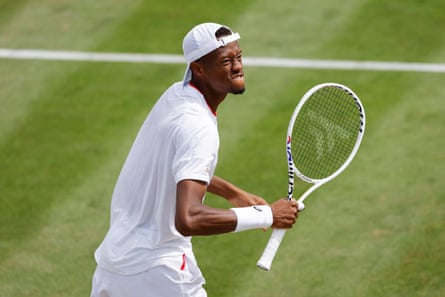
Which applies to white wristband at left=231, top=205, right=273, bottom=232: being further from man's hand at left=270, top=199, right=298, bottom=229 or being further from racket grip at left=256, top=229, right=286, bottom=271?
racket grip at left=256, top=229, right=286, bottom=271

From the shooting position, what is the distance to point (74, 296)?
7742mm

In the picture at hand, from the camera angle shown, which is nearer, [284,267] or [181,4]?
[284,267]

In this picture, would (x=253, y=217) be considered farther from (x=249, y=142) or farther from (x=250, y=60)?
(x=250, y=60)

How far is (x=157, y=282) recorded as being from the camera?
5988mm

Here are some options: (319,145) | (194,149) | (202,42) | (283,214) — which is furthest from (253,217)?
(319,145)

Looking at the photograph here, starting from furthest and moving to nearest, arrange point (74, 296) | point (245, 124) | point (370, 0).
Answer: point (370, 0), point (245, 124), point (74, 296)

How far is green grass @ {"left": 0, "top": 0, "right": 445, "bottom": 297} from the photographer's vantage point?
26.2ft

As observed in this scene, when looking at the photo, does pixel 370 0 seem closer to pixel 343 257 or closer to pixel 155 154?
pixel 343 257

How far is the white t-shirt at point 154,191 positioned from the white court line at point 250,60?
5.09m

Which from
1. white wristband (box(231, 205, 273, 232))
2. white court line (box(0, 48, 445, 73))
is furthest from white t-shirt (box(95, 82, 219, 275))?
white court line (box(0, 48, 445, 73))

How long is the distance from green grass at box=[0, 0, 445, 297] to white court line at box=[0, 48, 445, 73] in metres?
0.12

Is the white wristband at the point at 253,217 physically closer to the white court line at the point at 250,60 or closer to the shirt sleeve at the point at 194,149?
the shirt sleeve at the point at 194,149

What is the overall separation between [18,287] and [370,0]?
611 centimetres

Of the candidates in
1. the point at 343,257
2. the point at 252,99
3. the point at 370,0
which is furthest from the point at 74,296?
the point at 370,0
